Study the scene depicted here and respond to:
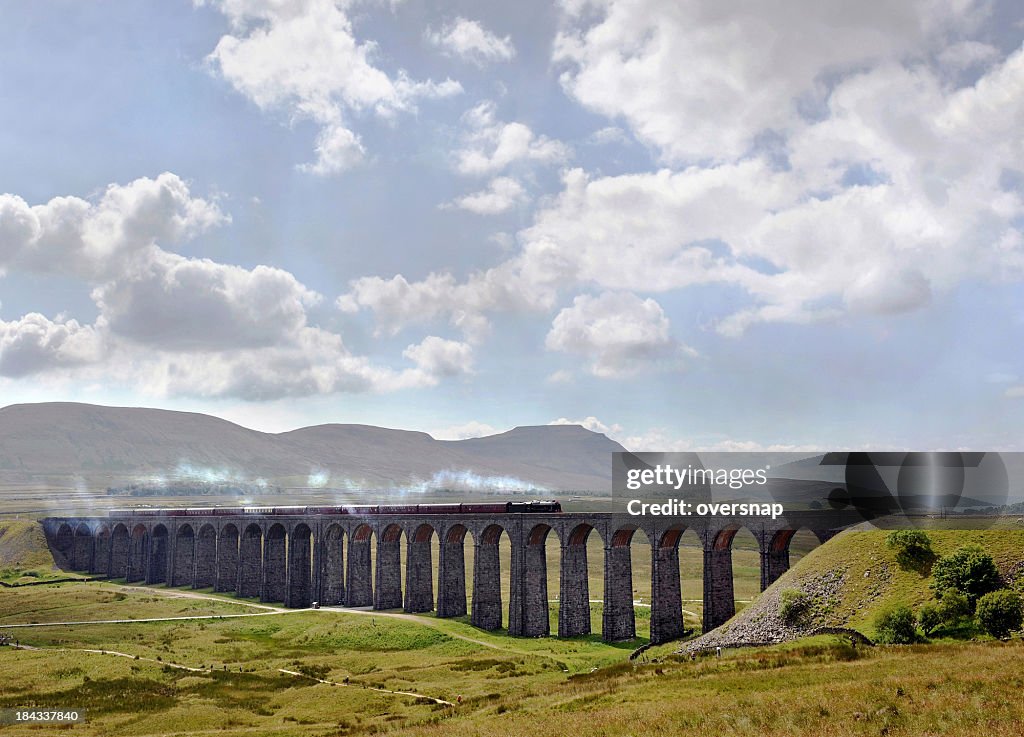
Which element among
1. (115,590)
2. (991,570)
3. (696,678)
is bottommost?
(115,590)

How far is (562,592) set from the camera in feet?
214

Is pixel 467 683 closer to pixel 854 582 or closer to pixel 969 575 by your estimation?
pixel 854 582

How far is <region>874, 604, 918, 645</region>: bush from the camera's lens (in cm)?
3784

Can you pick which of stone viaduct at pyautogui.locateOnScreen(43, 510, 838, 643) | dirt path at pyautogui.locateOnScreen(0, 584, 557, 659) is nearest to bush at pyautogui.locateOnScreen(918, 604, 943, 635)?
stone viaduct at pyautogui.locateOnScreen(43, 510, 838, 643)

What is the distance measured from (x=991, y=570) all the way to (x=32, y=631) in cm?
7571

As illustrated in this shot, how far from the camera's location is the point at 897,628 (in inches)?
1503

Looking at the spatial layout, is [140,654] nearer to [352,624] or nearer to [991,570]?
[352,624]

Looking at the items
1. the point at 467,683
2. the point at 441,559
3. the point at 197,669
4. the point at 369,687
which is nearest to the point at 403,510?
the point at 441,559

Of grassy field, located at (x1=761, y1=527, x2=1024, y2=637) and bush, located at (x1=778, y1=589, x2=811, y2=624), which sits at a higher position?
grassy field, located at (x1=761, y1=527, x2=1024, y2=637)

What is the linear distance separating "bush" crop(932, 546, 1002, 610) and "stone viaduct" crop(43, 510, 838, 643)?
12.9 metres

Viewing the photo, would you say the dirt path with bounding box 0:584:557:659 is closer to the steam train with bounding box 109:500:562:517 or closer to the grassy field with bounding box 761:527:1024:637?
the steam train with bounding box 109:500:562:517

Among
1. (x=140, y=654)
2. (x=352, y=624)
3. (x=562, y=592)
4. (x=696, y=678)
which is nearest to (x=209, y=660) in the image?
(x=140, y=654)

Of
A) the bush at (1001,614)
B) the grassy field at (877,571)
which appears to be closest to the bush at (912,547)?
the grassy field at (877,571)

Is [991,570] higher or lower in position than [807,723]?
higher
